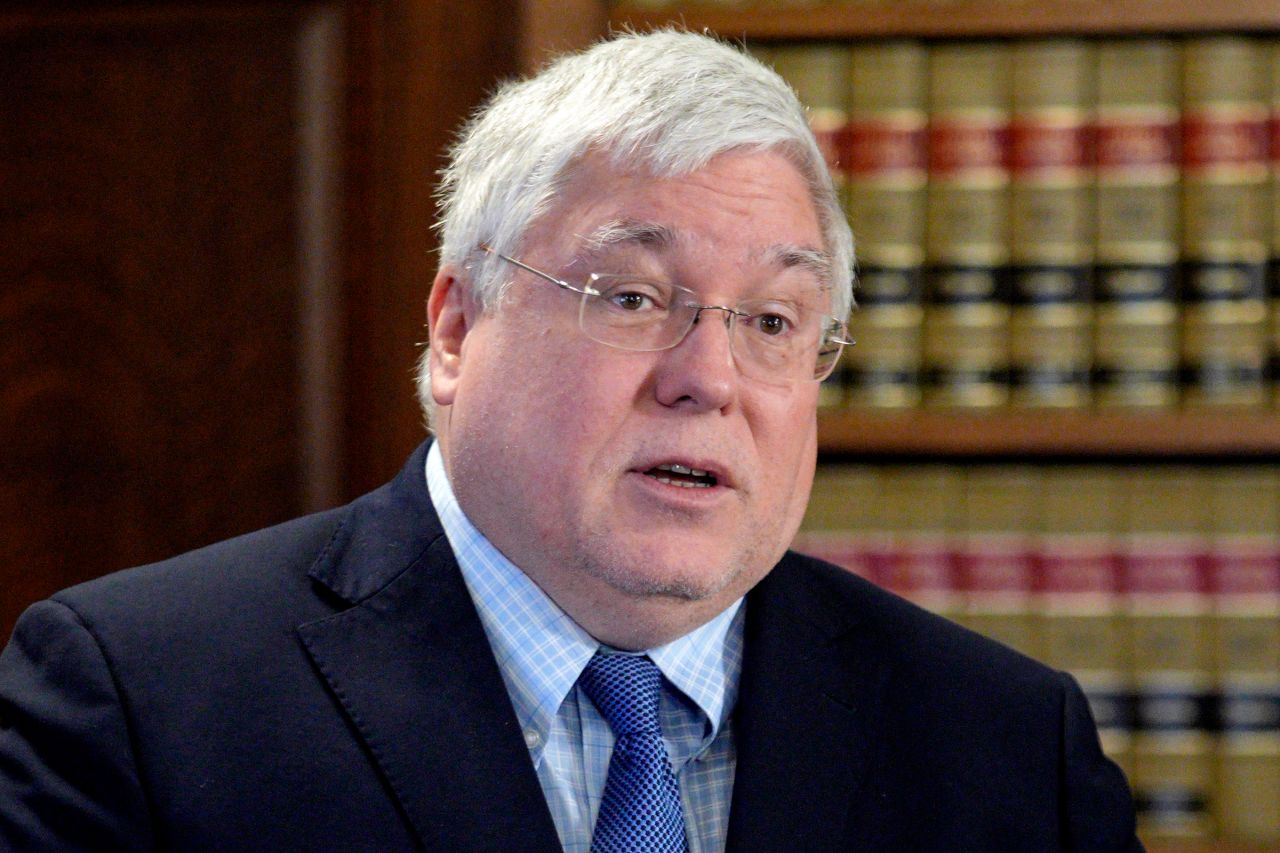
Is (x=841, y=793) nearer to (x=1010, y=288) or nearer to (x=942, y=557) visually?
(x=942, y=557)

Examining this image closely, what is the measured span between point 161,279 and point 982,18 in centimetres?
119

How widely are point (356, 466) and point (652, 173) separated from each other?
99 centimetres

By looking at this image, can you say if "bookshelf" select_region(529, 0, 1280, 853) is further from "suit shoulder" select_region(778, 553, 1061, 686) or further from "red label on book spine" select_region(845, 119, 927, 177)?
"suit shoulder" select_region(778, 553, 1061, 686)

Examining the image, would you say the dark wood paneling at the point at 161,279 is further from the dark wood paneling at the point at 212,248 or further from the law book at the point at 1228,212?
the law book at the point at 1228,212

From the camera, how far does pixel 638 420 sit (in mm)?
1329

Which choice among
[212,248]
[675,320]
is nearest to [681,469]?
[675,320]

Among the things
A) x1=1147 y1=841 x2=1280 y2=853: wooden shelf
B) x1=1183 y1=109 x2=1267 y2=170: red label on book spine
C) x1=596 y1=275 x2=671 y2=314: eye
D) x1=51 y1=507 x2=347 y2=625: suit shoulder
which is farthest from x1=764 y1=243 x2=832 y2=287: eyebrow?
x1=1147 y1=841 x2=1280 y2=853: wooden shelf

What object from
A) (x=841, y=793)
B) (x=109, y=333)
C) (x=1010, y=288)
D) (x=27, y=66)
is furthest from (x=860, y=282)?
(x=27, y=66)

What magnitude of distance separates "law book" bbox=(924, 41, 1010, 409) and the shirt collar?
2.65 feet

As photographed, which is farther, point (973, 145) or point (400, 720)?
point (973, 145)

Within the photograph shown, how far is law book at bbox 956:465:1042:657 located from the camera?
2.15 m

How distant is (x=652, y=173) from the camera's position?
138 centimetres

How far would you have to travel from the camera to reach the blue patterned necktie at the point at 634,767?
1330mm

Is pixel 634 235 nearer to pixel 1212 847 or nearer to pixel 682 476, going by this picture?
pixel 682 476
